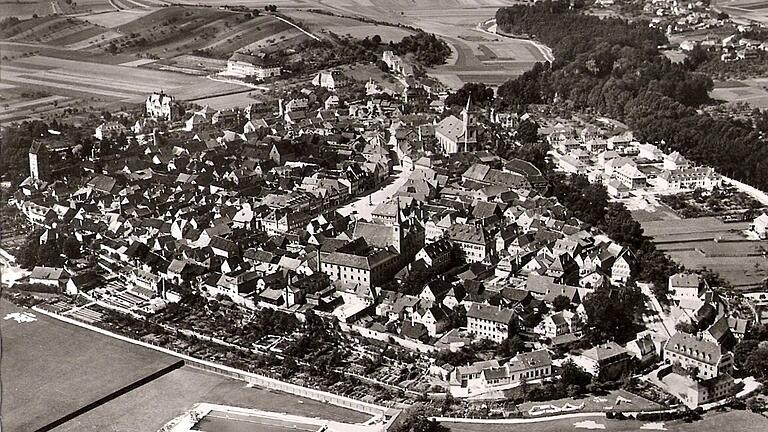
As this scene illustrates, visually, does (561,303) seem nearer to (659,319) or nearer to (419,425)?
(659,319)

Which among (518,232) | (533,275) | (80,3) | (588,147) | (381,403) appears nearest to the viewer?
(381,403)

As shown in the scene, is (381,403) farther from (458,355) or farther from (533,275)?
(533,275)

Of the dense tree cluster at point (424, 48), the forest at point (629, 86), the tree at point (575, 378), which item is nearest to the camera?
the tree at point (575, 378)

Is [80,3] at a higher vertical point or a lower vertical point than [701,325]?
higher

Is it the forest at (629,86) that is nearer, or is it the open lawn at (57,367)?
the open lawn at (57,367)

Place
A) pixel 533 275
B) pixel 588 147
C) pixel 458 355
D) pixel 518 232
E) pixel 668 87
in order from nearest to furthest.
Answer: pixel 458 355, pixel 533 275, pixel 518 232, pixel 588 147, pixel 668 87

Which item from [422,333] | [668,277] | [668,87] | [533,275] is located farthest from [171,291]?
[668,87]

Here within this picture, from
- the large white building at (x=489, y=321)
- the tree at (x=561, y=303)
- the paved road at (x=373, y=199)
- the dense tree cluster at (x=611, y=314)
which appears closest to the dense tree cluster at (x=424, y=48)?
the paved road at (x=373, y=199)

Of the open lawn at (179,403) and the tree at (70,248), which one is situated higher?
the tree at (70,248)

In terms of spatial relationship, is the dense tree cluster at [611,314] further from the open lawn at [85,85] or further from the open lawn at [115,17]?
the open lawn at [115,17]
